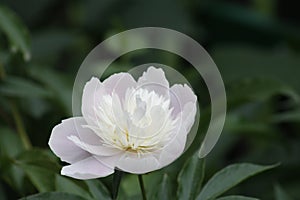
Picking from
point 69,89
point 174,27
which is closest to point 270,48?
point 174,27

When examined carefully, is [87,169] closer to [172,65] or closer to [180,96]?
[180,96]

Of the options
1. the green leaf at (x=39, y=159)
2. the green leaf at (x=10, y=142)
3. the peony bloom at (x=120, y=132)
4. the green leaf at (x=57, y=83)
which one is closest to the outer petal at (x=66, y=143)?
the peony bloom at (x=120, y=132)

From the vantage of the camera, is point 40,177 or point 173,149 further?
point 40,177

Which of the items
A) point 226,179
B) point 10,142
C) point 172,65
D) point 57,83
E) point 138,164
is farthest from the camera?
point 172,65

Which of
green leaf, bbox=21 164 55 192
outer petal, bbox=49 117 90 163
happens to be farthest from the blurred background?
outer petal, bbox=49 117 90 163

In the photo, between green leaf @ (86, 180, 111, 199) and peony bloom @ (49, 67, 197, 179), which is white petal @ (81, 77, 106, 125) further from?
green leaf @ (86, 180, 111, 199)

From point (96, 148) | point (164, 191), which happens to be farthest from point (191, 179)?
point (96, 148)
